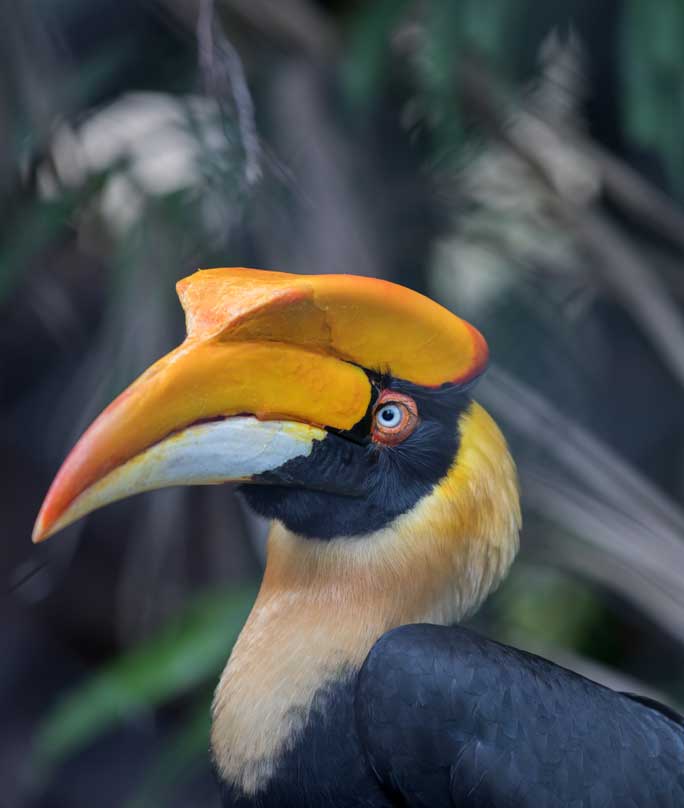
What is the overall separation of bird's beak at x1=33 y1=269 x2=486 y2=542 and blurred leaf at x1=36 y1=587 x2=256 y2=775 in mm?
1043

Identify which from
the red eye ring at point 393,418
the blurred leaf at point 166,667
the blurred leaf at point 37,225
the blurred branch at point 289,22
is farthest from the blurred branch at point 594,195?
the red eye ring at point 393,418

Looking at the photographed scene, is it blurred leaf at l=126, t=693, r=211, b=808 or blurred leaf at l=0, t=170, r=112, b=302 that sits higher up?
blurred leaf at l=0, t=170, r=112, b=302

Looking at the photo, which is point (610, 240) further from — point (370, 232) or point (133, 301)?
point (133, 301)

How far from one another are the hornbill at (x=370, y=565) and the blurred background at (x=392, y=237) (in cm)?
61

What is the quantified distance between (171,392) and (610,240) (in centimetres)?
155

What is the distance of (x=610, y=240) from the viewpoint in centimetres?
241

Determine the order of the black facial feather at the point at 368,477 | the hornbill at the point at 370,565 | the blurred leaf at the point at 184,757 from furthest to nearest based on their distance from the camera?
the blurred leaf at the point at 184,757, the black facial feather at the point at 368,477, the hornbill at the point at 370,565

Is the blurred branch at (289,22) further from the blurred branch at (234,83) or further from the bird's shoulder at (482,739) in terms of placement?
the bird's shoulder at (482,739)

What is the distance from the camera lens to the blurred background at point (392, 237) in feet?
6.68

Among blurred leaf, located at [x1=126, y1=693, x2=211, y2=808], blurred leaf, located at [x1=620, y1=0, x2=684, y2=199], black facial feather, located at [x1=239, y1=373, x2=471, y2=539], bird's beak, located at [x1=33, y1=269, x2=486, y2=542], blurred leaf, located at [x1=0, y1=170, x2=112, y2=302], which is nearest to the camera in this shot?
bird's beak, located at [x1=33, y1=269, x2=486, y2=542]

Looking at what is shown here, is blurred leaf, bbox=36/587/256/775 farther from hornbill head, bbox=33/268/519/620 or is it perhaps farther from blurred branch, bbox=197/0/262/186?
blurred branch, bbox=197/0/262/186

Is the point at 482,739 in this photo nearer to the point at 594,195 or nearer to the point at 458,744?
the point at 458,744

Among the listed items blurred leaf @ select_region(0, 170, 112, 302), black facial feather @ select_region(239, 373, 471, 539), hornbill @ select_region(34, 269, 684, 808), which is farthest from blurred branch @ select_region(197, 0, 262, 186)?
blurred leaf @ select_region(0, 170, 112, 302)

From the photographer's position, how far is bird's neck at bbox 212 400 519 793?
127cm
